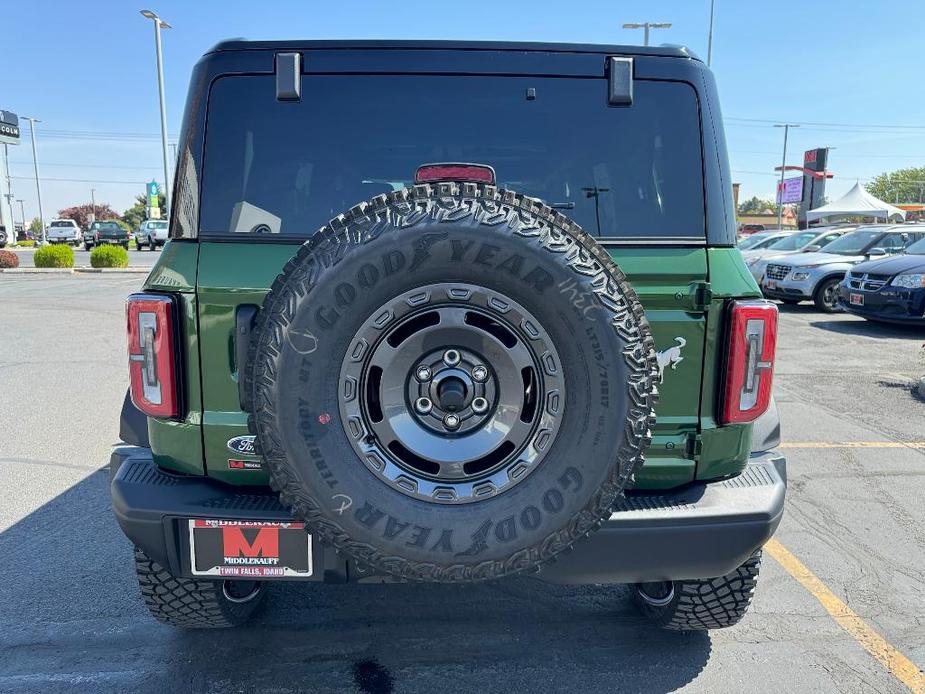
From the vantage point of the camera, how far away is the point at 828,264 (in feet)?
43.1

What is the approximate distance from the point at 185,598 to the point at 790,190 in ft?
211

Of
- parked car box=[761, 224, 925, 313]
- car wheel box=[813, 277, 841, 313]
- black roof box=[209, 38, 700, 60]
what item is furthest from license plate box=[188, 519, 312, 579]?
car wheel box=[813, 277, 841, 313]

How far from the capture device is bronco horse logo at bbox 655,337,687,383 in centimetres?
219

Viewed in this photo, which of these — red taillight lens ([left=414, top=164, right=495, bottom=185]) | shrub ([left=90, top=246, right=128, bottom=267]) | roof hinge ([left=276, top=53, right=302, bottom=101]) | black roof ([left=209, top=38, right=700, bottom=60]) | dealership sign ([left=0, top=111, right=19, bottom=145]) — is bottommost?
shrub ([left=90, top=246, right=128, bottom=267])

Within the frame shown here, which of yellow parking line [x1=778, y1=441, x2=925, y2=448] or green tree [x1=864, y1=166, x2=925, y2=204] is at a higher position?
green tree [x1=864, y1=166, x2=925, y2=204]

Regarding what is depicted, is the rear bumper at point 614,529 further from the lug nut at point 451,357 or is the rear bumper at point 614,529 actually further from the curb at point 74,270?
the curb at point 74,270

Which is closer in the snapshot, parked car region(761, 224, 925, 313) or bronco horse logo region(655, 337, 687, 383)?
bronco horse logo region(655, 337, 687, 383)

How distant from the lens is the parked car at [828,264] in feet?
43.2

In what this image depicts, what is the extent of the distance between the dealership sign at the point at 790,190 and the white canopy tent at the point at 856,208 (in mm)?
18340

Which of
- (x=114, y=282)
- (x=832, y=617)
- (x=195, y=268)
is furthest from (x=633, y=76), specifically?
(x=114, y=282)

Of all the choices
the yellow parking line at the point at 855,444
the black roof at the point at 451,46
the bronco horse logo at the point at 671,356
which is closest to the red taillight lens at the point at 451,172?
the black roof at the point at 451,46

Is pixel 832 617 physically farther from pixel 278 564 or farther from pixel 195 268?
pixel 195 268

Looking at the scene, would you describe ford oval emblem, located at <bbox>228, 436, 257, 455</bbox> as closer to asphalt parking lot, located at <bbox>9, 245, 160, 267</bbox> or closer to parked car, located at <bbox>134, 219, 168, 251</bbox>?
asphalt parking lot, located at <bbox>9, 245, 160, 267</bbox>

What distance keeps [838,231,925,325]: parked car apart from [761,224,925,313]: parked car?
169 centimetres
